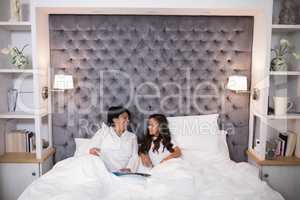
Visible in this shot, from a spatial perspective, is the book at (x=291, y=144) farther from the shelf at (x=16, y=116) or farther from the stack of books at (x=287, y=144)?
the shelf at (x=16, y=116)

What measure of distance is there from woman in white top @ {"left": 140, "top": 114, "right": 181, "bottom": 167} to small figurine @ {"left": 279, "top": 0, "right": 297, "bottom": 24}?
1.48m

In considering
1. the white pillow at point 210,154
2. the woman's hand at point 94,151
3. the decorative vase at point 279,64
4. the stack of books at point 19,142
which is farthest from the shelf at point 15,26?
the decorative vase at point 279,64

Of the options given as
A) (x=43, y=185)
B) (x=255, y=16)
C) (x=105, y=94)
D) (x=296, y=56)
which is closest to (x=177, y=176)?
(x=43, y=185)

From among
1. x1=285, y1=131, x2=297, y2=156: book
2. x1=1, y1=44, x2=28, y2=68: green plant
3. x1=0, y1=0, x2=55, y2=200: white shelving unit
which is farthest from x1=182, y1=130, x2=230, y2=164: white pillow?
x1=1, y1=44, x2=28, y2=68: green plant

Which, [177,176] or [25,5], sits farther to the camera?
[25,5]

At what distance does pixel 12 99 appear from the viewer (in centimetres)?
266

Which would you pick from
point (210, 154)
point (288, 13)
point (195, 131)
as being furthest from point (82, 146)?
point (288, 13)

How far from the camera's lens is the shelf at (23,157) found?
96.4 inches

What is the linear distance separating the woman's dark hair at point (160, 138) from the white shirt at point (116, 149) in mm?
101

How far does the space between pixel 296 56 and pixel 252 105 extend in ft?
2.03

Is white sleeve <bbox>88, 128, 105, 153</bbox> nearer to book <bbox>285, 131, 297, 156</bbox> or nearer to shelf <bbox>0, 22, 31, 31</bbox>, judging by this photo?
shelf <bbox>0, 22, 31, 31</bbox>

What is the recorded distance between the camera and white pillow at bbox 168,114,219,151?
261 cm

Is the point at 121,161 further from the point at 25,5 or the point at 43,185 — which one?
the point at 25,5

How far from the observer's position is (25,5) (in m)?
2.65
